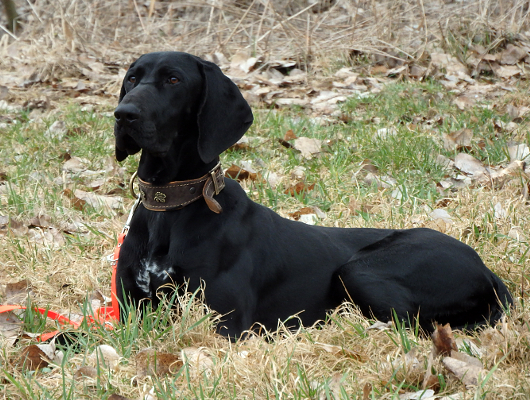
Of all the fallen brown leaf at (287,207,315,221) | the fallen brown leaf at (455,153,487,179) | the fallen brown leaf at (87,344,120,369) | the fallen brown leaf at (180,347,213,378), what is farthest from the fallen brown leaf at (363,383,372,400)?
the fallen brown leaf at (455,153,487,179)

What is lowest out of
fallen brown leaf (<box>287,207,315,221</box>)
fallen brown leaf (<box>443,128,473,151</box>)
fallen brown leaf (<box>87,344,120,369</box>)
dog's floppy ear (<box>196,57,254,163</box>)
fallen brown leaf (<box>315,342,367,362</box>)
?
fallen brown leaf (<box>287,207,315,221</box>)

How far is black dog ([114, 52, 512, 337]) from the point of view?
2.91 metres

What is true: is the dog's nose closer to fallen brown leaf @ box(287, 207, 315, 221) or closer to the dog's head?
the dog's head

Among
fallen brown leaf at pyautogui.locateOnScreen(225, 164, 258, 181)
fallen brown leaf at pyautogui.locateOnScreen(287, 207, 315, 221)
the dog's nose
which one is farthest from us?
fallen brown leaf at pyautogui.locateOnScreen(225, 164, 258, 181)

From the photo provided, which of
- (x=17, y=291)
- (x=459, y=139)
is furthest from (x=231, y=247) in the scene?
(x=459, y=139)

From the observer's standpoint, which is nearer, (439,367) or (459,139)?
(439,367)

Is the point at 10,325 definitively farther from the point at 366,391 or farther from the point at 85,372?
the point at 366,391

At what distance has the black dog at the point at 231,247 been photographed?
9.54 feet

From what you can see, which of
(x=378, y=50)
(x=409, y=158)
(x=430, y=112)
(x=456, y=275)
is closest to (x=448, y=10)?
(x=378, y=50)

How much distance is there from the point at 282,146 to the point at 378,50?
11.8ft

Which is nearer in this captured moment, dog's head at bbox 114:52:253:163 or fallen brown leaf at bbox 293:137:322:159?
dog's head at bbox 114:52:253:163

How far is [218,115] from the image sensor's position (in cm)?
308

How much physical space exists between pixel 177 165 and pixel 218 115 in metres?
0.31

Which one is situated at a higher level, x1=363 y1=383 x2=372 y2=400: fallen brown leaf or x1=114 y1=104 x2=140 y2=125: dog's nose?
x1=114 y1=104 x2=140 y2=125: dog's nose
